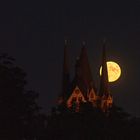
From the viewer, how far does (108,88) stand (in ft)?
316

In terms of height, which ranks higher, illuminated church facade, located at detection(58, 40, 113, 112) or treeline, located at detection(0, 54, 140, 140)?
illuminated church facade, located at detection(58, 40, 113, 112)

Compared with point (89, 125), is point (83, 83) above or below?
above

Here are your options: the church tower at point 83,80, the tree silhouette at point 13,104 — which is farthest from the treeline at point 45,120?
the church tower at point 83,80

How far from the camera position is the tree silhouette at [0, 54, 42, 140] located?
1138 inches

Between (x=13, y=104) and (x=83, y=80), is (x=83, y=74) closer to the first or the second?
(x=83, y=80)

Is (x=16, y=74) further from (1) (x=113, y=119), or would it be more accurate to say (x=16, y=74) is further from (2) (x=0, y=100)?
(1) (x=113, y=119)

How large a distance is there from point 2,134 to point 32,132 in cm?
177

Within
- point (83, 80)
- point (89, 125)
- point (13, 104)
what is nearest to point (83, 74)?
point (83, 80)

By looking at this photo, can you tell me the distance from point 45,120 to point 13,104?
17.3 ft

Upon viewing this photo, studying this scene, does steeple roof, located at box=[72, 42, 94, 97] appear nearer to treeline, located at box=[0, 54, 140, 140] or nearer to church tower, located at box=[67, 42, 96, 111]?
church tower, located at box=[67, 42, 96, 111]

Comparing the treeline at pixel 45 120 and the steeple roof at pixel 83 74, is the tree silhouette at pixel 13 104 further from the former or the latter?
the steeple roof at pixel 83 74

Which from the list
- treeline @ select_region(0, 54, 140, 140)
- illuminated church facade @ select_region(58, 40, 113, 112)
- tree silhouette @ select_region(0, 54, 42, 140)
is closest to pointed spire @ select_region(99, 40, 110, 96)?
illuminated church facade @ select_region(58, 40, 113, 112)

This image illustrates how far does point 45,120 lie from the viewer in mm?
34281

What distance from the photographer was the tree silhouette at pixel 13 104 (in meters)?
28.9
